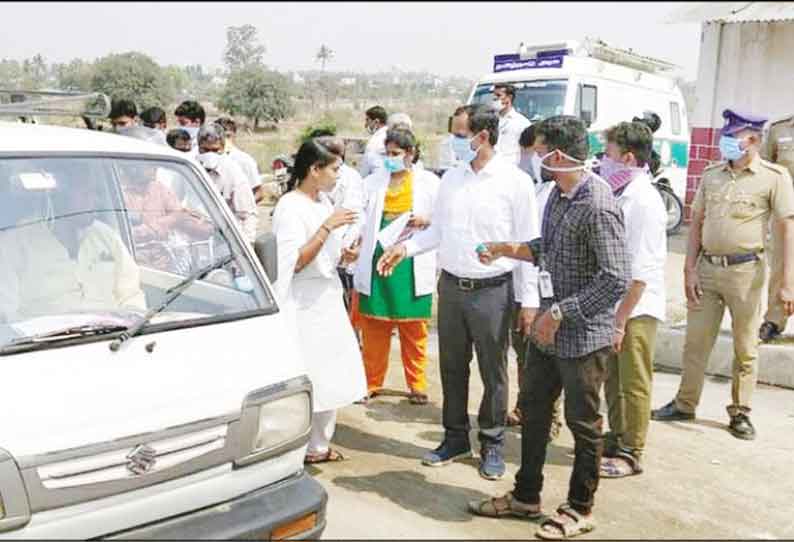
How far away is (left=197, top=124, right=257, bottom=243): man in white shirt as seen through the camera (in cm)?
611

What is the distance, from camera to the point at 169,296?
294 centimetres

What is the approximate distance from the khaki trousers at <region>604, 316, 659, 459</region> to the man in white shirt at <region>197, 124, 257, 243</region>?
10.1 ft

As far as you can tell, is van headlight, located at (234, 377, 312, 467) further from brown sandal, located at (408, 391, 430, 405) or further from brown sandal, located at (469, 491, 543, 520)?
brown sandal, located at (408, 391, 430, 405)

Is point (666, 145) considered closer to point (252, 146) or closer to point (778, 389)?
point (778, 389)

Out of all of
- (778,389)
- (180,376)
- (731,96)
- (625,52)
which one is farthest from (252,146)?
(180,376)

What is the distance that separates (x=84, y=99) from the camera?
396 cm

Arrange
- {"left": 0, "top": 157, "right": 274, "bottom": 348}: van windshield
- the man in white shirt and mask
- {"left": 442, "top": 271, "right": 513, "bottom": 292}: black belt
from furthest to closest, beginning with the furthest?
the man in white shirt and mask → {"left": 442, "top": 271, "right": 513, "bottom": 292}: black belt → {"left": 0, "top": 157, "right": 274, "bottom": 348}: van windshield

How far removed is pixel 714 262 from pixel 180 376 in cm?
346

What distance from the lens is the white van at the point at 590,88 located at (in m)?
11.4

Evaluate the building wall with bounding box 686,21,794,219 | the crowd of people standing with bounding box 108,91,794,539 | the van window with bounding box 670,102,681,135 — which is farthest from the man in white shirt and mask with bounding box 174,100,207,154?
the van window with bounding box 670,102,681,135

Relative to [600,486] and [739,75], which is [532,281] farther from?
[739,75]

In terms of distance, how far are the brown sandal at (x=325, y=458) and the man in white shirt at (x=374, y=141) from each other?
2861mm

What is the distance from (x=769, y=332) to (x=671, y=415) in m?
1.59

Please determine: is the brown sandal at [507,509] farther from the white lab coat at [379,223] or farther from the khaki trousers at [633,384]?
the white lab coat at [379,223]
